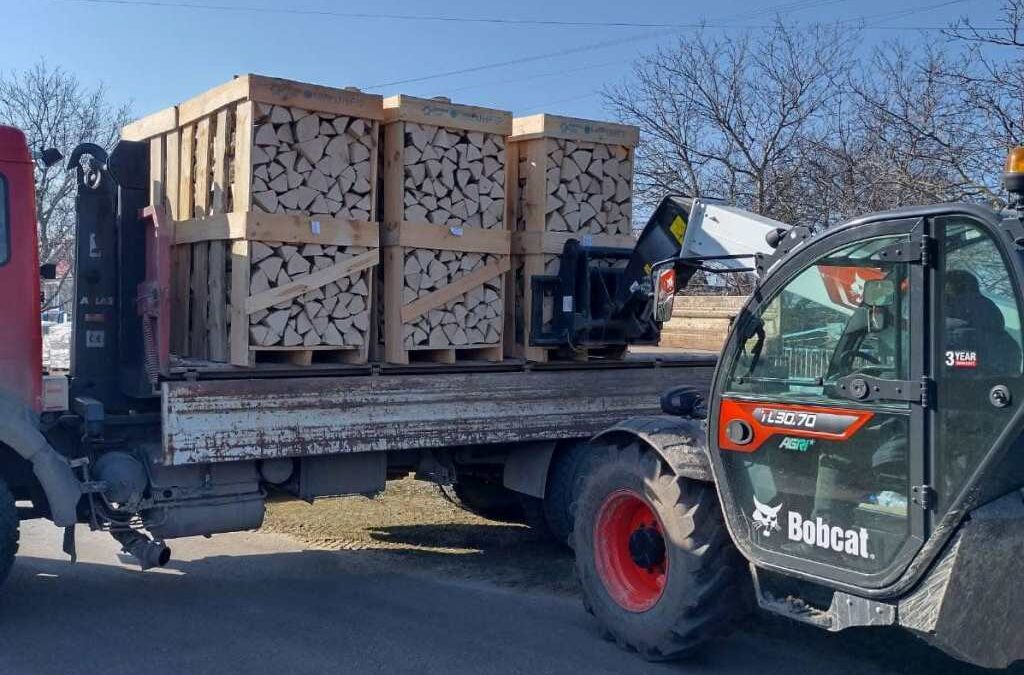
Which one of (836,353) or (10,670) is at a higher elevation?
(836,353)

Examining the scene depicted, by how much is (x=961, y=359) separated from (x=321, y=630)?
12.8 feet

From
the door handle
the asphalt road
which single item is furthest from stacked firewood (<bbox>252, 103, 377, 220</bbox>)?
the door handle

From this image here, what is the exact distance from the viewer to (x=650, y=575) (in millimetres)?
5996

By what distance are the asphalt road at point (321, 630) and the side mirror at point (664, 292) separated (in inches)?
74.0

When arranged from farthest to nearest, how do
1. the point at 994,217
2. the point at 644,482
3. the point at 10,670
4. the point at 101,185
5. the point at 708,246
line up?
the point at 101,185, the point at 708,246, the point at 644,482, the point at 10,670, the point at 994,217

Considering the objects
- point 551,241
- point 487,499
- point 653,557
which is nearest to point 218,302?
point 551,241

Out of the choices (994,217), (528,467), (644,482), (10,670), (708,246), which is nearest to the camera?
(994,217)

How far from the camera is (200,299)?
7.29 meters

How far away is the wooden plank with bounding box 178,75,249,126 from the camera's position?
6.64 m

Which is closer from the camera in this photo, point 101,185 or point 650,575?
point 650,575

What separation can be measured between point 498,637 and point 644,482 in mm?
1271

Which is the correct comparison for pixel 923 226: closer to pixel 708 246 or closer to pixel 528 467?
pixel 708 246

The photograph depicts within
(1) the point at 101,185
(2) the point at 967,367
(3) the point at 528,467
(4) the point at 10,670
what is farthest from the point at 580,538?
(1) the point at 101,185

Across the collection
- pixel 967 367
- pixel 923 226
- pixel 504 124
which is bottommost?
pixel 967 367
